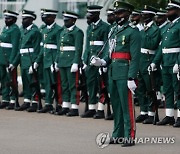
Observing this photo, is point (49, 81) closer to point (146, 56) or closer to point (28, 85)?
point (28, 85)

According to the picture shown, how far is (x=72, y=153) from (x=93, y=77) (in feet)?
14.9

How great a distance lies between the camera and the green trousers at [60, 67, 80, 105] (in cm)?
1499

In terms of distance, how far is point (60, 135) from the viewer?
483 inches

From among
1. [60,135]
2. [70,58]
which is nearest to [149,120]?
[70,58]

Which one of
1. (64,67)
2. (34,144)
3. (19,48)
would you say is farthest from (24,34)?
(34,144)

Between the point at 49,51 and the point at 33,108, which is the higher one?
the point at 49,51

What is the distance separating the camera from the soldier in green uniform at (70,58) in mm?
14766

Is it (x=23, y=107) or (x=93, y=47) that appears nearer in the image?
(x=93, y=47)

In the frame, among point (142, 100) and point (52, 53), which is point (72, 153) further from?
point (52, 53)

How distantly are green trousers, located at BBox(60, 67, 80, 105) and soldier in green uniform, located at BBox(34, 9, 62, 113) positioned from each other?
446 millimetres

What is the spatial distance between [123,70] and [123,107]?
0.52 m

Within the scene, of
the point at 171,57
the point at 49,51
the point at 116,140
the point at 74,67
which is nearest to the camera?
the point at 116,140

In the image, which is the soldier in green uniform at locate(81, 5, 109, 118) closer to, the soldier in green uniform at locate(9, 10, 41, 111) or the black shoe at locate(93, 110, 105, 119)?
the black shoe at locate(93, 110, 105, 119)

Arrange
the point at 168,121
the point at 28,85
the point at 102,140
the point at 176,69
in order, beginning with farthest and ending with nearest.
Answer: the point at 28,85, the point at 168,121, the point at 176,69, the point at 102,140
